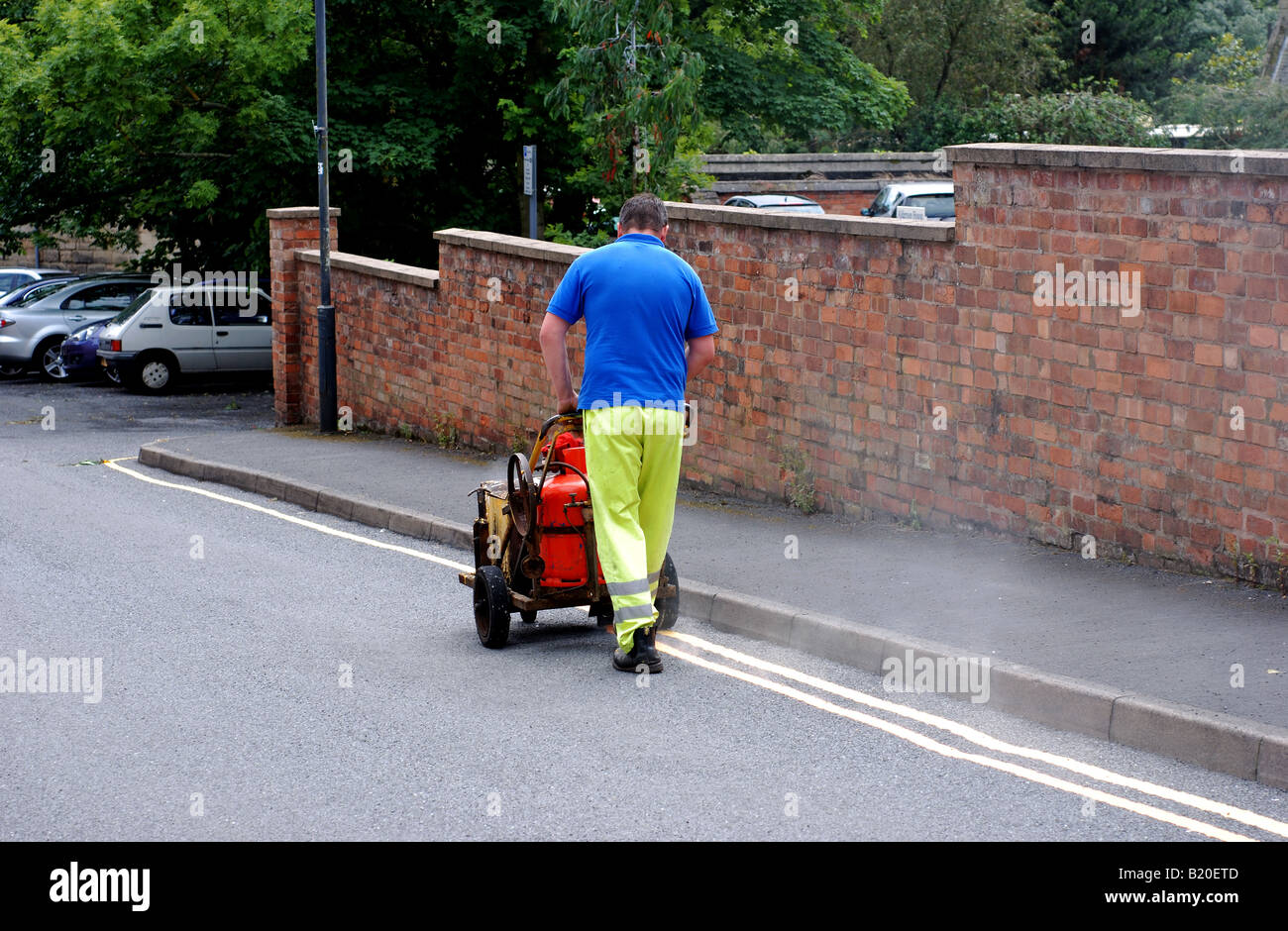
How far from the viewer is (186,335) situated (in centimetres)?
2505

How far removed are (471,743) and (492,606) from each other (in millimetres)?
1502

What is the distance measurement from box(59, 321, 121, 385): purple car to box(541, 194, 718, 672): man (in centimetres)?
2046

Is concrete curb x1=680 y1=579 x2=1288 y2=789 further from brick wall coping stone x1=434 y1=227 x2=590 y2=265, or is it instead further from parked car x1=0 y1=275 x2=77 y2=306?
parked car x1=0 y1=275 x2=77 y2=306

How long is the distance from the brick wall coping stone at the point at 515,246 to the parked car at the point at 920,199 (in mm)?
11374

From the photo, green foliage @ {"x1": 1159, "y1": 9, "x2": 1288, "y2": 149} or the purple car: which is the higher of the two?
green foliage @ {"x1": 1159, "y1": 9, "x2": 1288, "y2": 149}

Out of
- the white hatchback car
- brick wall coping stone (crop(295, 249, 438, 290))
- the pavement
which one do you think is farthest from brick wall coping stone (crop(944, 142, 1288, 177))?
the white hatchback car

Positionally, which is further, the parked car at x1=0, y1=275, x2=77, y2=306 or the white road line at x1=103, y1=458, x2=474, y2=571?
the parked car at x1=0, y1=275, x2=77, y2=306

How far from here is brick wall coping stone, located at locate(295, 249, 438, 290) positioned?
16688 millimetres

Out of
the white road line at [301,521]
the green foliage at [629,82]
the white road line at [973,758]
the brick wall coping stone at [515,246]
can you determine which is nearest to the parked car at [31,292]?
the white road line at [301,521]

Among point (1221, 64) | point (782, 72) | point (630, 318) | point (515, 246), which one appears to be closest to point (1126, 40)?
point (1221, 64)

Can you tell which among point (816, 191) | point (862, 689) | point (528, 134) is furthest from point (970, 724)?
point (816, 191)

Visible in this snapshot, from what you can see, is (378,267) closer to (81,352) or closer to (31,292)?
(81,352)

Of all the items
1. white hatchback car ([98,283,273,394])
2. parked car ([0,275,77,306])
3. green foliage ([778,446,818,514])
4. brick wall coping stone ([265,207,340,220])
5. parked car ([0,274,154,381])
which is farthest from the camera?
parked car ([0,275,77,306])

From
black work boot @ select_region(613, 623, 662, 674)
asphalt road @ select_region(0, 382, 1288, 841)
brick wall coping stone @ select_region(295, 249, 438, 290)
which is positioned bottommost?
asphalt road @ select_region(0, 382, 1288, 841)
